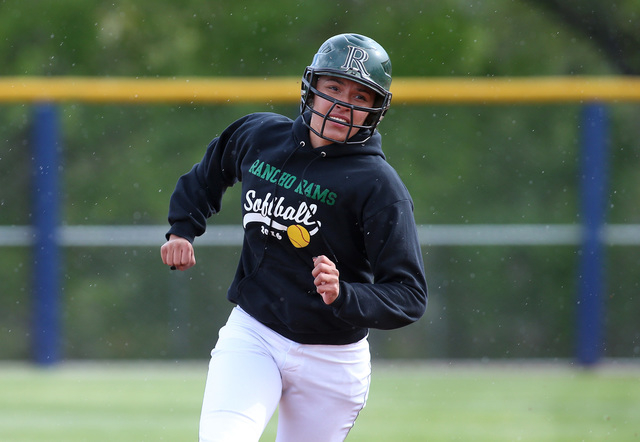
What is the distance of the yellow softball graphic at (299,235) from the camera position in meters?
3.24

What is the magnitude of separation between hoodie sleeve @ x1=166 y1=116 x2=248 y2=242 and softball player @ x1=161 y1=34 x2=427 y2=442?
168 mm

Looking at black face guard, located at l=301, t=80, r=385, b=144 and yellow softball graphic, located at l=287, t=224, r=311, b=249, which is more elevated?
black face guard, located at l=301, t=80, r=385, b=144

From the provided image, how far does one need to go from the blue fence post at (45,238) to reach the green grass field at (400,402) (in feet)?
0.76

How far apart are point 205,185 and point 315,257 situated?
727 millimetres

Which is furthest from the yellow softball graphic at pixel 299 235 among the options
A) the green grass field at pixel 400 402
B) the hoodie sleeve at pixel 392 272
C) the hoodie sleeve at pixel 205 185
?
the green grass field at pixel 400 402

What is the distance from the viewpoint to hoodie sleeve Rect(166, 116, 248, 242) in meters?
3.60

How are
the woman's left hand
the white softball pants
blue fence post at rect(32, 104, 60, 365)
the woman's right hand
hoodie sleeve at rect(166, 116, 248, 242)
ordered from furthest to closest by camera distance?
blue fence post at rect(32, 104, 60, 365) → hoodie sleeve at rect(166, 116, 248, 242) → the woman's right hand → the white softball pants → the woman's left hand

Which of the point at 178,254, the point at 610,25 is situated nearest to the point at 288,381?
the point at 178,254

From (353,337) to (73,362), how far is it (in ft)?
18.0

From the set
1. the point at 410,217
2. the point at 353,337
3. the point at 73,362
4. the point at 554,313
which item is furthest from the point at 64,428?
the point at 554,313

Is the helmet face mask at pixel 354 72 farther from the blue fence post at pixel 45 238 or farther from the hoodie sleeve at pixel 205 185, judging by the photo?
the blue fence post at pixel 45 238

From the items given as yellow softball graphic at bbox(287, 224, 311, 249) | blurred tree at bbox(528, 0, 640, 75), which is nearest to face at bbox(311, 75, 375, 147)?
yellow softball graphic at bbox(287, 224, 311, 249)

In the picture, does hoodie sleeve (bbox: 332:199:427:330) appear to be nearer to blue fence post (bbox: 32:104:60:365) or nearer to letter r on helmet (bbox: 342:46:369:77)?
letter r on helmet (bbox: 342:46:369:77)

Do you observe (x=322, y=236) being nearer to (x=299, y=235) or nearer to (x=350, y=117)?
(x=299, y=235)
